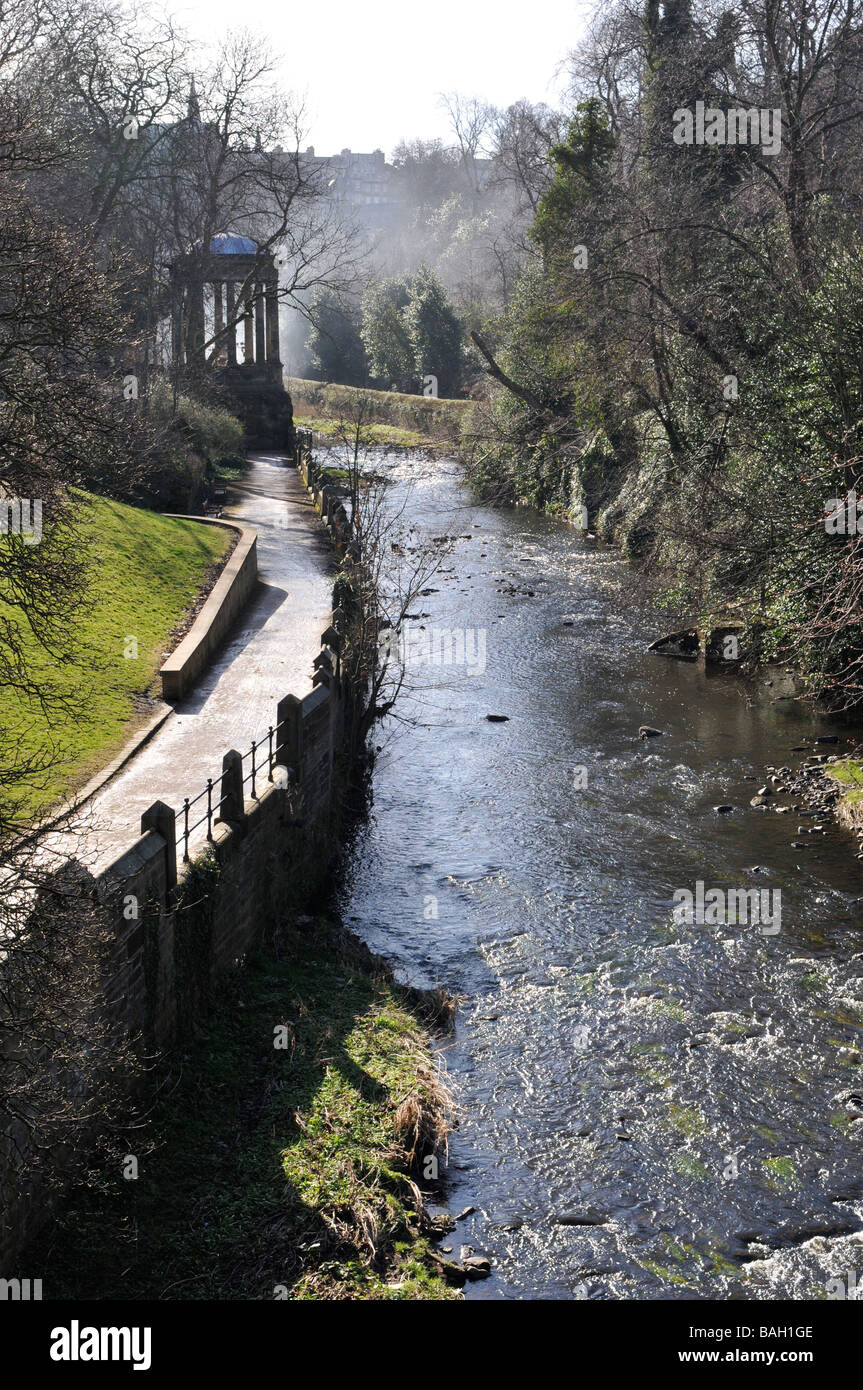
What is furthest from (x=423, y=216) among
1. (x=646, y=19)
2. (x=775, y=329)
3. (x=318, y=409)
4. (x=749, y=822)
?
(x=749, y=822)

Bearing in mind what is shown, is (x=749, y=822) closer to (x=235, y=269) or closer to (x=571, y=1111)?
(x=571, y=1111)

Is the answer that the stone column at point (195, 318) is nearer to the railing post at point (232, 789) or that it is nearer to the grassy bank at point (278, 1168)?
the railing post at point (232, 789)

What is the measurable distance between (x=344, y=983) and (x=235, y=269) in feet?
115

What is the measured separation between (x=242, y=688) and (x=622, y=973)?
6.33m

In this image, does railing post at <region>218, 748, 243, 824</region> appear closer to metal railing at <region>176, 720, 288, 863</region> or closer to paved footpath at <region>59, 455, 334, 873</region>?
metal railing at <region>176, 720, 288, 863</region>

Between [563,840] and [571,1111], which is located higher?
[563,840]

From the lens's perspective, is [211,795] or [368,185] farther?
[368,185]

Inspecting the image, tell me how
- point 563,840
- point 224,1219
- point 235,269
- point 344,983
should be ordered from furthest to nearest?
point 235,269, point 563,840, point 344,983, point 224,1219

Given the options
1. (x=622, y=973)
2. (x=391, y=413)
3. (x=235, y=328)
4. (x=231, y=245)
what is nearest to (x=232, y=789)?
(x=622, y=973)

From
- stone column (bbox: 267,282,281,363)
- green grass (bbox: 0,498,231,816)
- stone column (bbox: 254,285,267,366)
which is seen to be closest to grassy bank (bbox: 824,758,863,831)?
green grass (bbox: 0,498,231,816)

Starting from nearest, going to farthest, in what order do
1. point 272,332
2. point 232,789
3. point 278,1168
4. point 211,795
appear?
point 278,1168
point 232,789
point 211,795
point 272,332

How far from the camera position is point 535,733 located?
57.5 ft

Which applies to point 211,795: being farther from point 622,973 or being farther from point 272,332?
point 272,332

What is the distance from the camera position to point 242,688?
15.3 m
